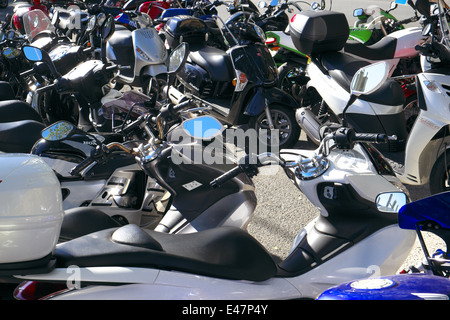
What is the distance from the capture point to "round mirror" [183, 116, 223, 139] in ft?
7.80

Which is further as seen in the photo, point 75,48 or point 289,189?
point 75,48

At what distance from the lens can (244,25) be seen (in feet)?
18.2

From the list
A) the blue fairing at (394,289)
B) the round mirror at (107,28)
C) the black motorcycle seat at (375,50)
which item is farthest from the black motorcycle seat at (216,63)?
the blue fairing at (394,289)

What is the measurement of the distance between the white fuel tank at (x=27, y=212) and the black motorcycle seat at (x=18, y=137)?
6.54ft

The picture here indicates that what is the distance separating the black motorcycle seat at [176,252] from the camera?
6.36ft

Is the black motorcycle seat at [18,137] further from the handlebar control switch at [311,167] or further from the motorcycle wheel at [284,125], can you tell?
the motorcycle wheel at [284,125]

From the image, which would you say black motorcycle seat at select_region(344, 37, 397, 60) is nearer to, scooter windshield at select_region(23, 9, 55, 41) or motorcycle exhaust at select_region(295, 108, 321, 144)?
motorcycle exhaust at select_region(295, 108, 321, 144)

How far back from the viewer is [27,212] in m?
1.79
